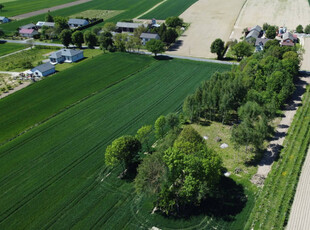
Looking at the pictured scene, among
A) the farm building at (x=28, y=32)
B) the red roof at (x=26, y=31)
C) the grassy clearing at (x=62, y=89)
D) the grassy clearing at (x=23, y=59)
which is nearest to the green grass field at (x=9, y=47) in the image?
the grassy clearing at (x=23, y=59)

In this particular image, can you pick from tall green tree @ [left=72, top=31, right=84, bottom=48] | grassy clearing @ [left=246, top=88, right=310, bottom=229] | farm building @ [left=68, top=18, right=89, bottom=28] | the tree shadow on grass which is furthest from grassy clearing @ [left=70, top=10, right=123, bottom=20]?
the tree shadow on grass

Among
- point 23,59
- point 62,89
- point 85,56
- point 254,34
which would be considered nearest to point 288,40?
point 254,34

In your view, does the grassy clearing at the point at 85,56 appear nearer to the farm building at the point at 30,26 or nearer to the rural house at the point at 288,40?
the farm building at the point at 30,26

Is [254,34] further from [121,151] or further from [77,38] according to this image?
[121,151]

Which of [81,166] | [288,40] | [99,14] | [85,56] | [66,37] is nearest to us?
[81,166]

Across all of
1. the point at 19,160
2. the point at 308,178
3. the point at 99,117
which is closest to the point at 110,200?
the point at 19,160

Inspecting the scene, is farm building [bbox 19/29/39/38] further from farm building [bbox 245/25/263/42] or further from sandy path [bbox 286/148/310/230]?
sandy path [bbox 286/148/310/230]
